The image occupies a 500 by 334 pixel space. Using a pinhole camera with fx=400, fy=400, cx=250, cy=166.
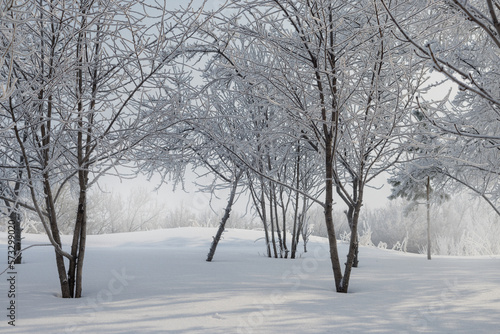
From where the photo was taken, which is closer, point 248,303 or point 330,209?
point 248,303

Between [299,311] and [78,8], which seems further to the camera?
[78,8]

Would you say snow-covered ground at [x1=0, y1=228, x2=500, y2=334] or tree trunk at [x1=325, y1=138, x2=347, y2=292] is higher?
tree trunk at [x1=325, y1=138, x2=347, y2=292]

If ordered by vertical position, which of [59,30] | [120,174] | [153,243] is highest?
[59,30]

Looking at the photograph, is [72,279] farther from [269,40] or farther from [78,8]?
[269,40]

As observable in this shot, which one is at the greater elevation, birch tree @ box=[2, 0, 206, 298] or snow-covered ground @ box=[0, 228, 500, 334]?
birch tree @ box=[2, 0, 206, 298]

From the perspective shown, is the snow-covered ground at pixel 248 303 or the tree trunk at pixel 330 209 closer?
the snow-covered ground at pixel 248 303

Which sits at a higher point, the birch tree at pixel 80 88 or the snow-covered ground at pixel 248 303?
the birch tree at pixel 80 88

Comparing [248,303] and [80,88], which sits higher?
[80,88]

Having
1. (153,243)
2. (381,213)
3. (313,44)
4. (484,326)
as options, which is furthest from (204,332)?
(381,213)

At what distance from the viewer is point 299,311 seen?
8.26 feet

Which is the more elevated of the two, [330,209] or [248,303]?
[330,209]

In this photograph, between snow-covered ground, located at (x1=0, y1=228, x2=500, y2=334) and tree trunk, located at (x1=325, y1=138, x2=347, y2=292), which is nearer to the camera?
snow-covered ground, located at (x1=0, y1=228, x2=500, y2=334)

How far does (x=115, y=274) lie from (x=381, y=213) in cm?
2330

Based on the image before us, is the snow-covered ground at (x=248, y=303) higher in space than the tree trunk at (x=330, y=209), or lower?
lower
